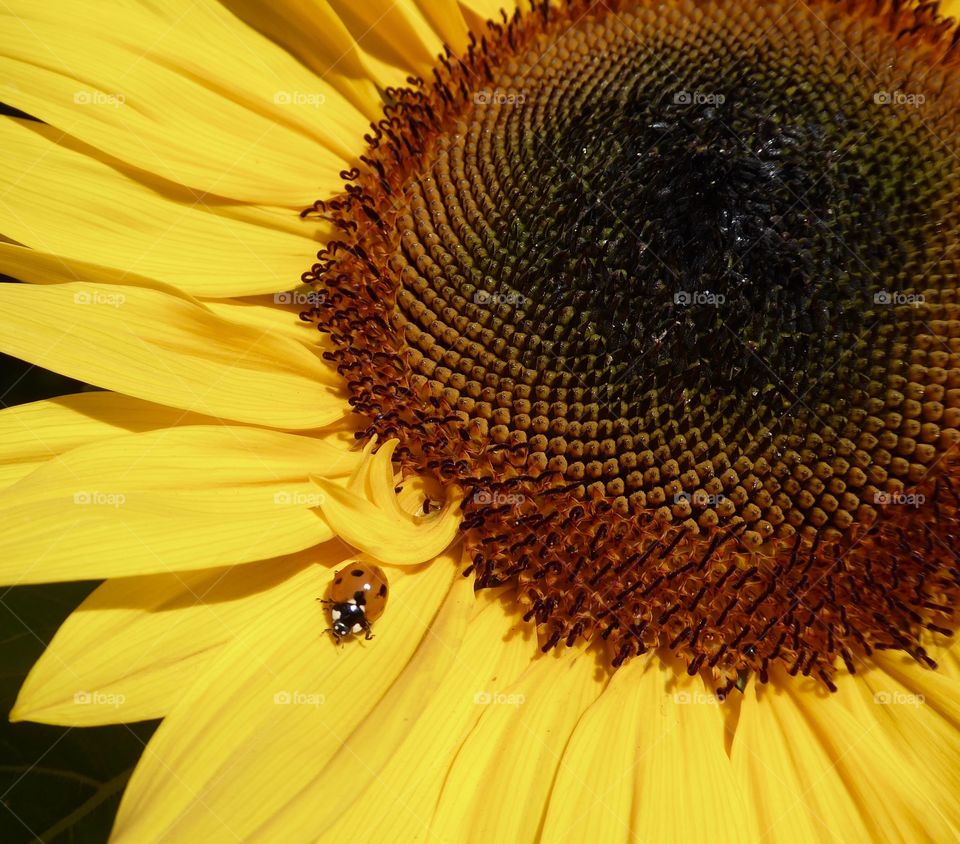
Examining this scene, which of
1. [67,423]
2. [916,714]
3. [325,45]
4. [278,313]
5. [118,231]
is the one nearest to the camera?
[916,714]

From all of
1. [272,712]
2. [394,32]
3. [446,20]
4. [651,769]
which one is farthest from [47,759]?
[446,20]

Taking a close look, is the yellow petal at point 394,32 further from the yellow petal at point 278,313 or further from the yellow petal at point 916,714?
the yellow petal at point 916,714

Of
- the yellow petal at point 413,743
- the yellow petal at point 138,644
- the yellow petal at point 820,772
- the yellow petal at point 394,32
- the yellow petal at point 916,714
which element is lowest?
the yellow petal at point 138,644

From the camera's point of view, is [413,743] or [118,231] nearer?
[413,743]

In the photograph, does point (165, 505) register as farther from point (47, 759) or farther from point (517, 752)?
point (517, 752)

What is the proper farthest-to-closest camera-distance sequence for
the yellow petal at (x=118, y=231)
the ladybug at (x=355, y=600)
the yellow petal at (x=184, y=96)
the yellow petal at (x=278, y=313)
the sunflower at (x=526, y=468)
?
the yellow petal at (x=278, y=313) → the yellow petal at (x=184, y=96) → the yellow petal at (x=118, y=231) → the ladybug at (x=355, y=600) → the sunflower at (x=526, y=468)

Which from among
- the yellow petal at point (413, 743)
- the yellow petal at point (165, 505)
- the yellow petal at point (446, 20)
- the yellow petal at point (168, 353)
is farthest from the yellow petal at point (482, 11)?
the yellow petal at point (413, 743)

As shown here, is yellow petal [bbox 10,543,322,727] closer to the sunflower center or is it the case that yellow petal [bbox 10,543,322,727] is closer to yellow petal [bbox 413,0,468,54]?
the sunflower center
